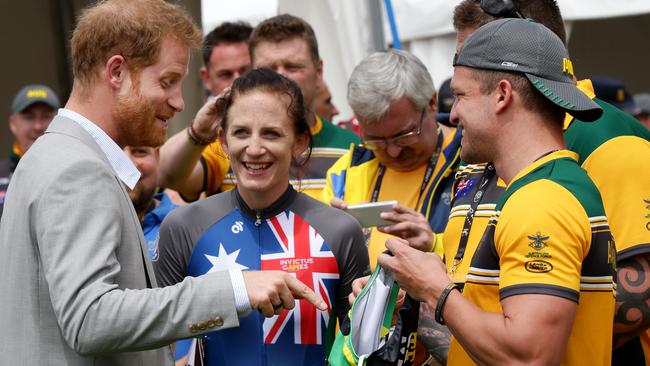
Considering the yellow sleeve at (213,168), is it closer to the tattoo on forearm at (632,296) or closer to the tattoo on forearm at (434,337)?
the tattoo on forearm at (434,337)

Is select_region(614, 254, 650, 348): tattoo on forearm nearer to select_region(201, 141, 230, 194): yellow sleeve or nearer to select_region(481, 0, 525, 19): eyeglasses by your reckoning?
select_region(481, 0, 525, 19): eyeglasses

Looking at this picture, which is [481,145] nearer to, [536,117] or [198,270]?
[536,117]

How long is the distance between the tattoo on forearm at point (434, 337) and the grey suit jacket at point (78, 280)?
956mm

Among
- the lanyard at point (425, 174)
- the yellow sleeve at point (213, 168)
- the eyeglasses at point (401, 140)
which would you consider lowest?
the yellow sleeve at point (213, 168)

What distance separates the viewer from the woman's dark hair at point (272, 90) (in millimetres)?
3318

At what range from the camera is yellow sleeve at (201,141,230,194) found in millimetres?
4418

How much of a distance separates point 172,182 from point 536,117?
2.31m

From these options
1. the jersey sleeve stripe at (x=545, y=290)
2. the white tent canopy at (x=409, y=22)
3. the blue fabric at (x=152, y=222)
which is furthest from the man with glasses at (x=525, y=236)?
the white tent canopy at (x=409, y=22)

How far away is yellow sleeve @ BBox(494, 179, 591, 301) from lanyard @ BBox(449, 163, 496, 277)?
1.57 ft

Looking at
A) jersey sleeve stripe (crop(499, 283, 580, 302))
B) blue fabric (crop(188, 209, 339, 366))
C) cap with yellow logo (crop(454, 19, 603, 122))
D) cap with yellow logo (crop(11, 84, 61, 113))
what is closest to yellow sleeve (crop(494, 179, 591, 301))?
jersey sleeve stripe (crop(499, 283, 580, 302))

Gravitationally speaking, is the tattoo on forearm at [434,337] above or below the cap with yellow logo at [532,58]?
below

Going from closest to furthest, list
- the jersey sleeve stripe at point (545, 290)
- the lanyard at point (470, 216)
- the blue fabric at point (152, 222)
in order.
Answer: the jersey sleeve stripe at point (545, 290), the lanyard at point (470, 216), the blue fabric at point (152, 222)

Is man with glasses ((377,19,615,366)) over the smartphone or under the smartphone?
over

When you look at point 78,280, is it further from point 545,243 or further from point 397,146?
point 397,146
